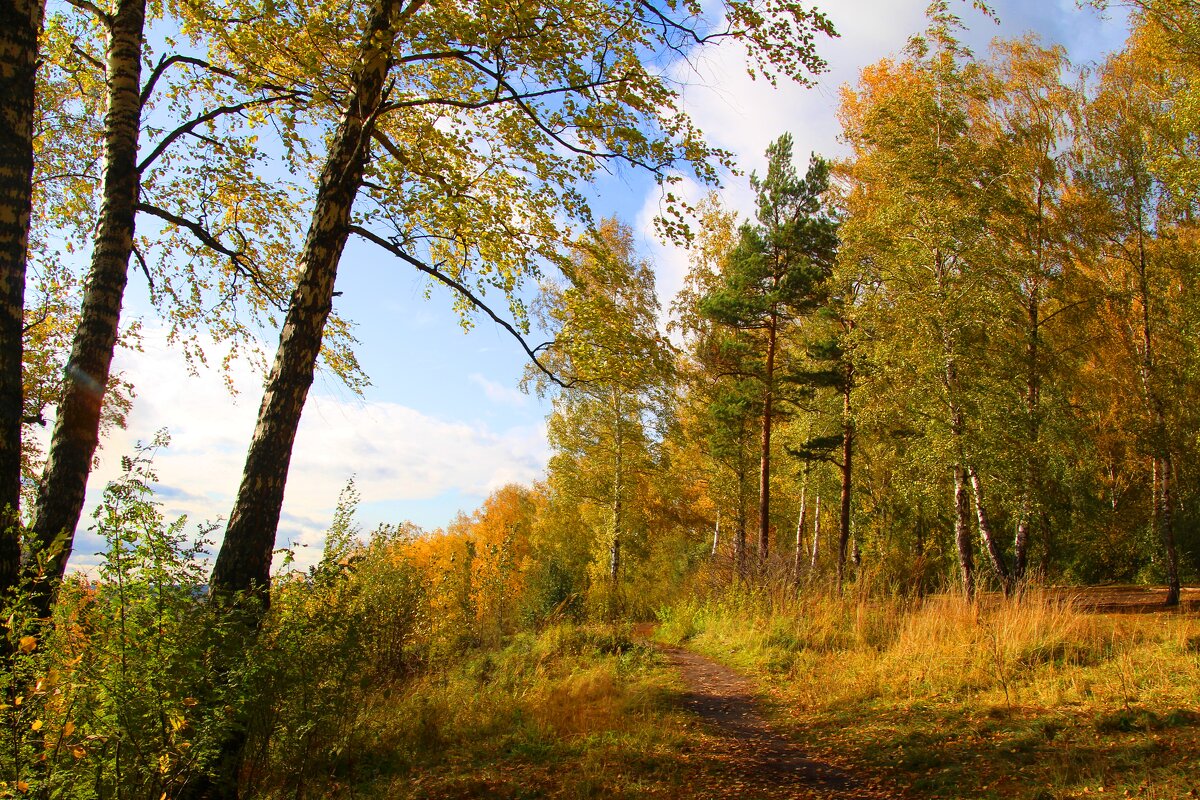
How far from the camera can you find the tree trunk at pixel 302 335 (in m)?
3.98

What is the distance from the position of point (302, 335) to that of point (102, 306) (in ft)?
4.70

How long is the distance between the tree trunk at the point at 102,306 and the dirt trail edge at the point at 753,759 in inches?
177

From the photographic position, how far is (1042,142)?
1441cm

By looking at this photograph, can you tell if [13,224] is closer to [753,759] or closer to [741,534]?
[753,759]

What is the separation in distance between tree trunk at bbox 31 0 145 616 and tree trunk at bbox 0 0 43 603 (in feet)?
1.84

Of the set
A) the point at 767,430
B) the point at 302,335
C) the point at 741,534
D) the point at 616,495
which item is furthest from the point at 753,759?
the point at 616,495

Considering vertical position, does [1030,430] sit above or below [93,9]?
below

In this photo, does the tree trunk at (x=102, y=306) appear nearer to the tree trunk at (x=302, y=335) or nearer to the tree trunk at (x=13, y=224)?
the tree trunk at (x=13, y=224)

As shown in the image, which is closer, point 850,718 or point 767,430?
point 850,718

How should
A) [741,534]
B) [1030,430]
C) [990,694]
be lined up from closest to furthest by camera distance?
1. [990,694]
2. [1030,430]
3. [741,534]

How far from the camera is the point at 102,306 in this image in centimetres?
446

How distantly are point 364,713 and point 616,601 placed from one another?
38.8 ft

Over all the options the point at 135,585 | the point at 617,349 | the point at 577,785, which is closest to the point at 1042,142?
the point at 617,349

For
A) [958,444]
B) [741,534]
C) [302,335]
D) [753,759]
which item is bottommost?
[753,759]
